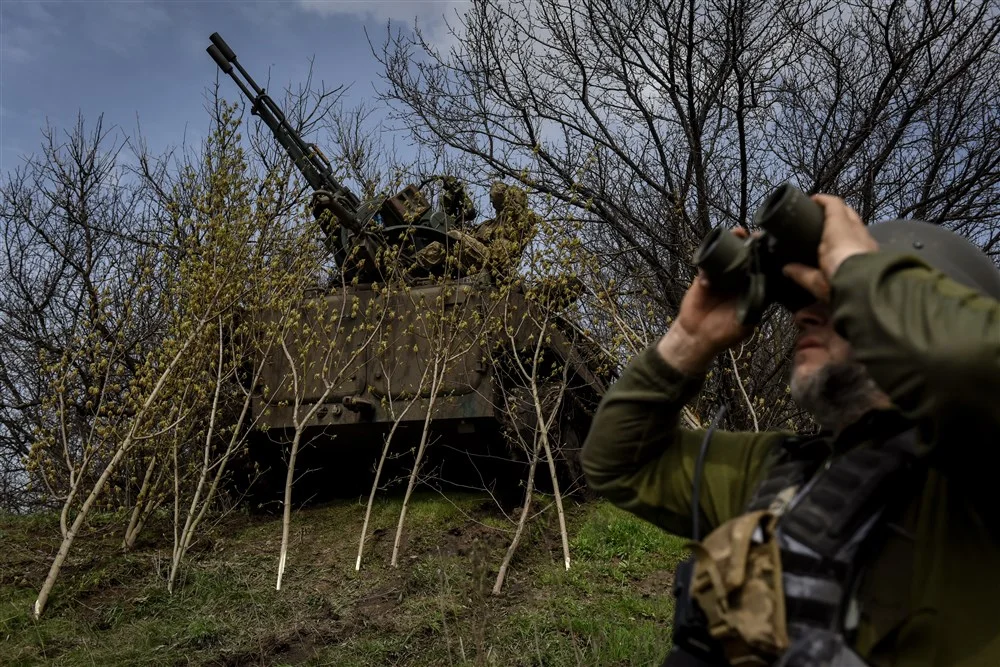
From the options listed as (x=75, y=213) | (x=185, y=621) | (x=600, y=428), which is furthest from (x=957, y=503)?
(x=75, y=213)

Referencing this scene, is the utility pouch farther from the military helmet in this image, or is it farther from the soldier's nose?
the military helmet

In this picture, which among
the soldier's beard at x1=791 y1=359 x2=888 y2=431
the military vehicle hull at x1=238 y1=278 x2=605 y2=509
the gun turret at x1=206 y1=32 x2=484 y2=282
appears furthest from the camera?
the gun turret at x1=206 y1=32 x2=484 y2=282

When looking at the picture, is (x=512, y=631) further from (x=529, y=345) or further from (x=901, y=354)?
(x=901, y=354)

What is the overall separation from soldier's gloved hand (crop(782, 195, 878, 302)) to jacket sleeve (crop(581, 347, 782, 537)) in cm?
38

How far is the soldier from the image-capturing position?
4.59 feet

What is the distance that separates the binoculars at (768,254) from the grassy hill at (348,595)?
3142 millimetres

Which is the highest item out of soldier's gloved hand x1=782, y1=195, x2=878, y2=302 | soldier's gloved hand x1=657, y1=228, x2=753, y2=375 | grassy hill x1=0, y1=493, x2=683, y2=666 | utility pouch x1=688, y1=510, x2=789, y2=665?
soldier's gloved hand x1=782, y1=195, x2=878, y2=302

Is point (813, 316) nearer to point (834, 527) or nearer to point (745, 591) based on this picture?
point (834, 527)

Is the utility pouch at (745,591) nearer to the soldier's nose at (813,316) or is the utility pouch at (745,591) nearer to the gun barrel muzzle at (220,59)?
the soldier's nose at (813,316)

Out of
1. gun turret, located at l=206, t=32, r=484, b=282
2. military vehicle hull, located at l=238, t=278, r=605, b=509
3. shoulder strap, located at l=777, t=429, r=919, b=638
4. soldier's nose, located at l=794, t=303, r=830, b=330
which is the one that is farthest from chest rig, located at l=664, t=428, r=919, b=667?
gun turret, located at l=206, t=32, r=484, b=282

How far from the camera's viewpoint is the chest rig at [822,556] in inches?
57.1

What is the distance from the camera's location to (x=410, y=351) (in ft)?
28.4

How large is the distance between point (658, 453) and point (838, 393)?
437 millimetres

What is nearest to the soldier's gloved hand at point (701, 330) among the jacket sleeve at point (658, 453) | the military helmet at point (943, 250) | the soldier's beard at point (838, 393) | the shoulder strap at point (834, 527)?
the jacket sleeve at point (658, 453)
